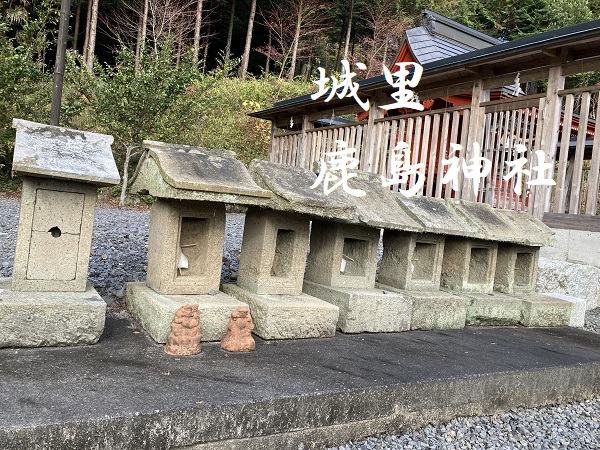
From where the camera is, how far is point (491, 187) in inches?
256

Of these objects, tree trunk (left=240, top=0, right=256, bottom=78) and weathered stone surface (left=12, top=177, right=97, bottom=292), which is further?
tree trunk (left=240, top=0, right=256, bottom=78)

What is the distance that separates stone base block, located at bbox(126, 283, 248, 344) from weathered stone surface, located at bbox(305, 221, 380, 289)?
0.93 meters

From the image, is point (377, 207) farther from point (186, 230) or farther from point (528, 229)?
point (528, 229)

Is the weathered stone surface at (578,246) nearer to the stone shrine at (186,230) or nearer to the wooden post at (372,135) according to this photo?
the wooden post at (372,135)

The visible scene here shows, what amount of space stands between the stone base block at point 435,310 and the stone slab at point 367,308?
118 mm

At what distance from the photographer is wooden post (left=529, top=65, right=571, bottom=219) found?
572 centimetres

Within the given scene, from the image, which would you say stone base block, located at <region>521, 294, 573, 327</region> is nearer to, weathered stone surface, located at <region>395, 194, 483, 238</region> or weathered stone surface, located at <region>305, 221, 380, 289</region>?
weathered stone surface, located at <region>395, 194, 483, 238</region>

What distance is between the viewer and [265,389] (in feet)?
7.88

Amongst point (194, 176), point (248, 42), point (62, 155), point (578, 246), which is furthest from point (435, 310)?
point (248, 42)

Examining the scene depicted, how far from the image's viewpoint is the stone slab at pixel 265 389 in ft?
6.40

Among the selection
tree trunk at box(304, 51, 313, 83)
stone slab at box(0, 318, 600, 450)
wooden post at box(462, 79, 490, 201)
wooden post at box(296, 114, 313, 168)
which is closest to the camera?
stone slab at box(0, 318, 600, 450)

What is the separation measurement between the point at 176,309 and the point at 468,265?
2.86 metres

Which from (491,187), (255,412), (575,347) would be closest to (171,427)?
(255,412)

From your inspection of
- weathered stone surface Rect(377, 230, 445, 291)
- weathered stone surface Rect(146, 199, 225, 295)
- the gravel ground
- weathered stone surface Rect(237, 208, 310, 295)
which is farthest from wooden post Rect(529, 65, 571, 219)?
weathered stone surface Rect(146, 199, 225, 295)
